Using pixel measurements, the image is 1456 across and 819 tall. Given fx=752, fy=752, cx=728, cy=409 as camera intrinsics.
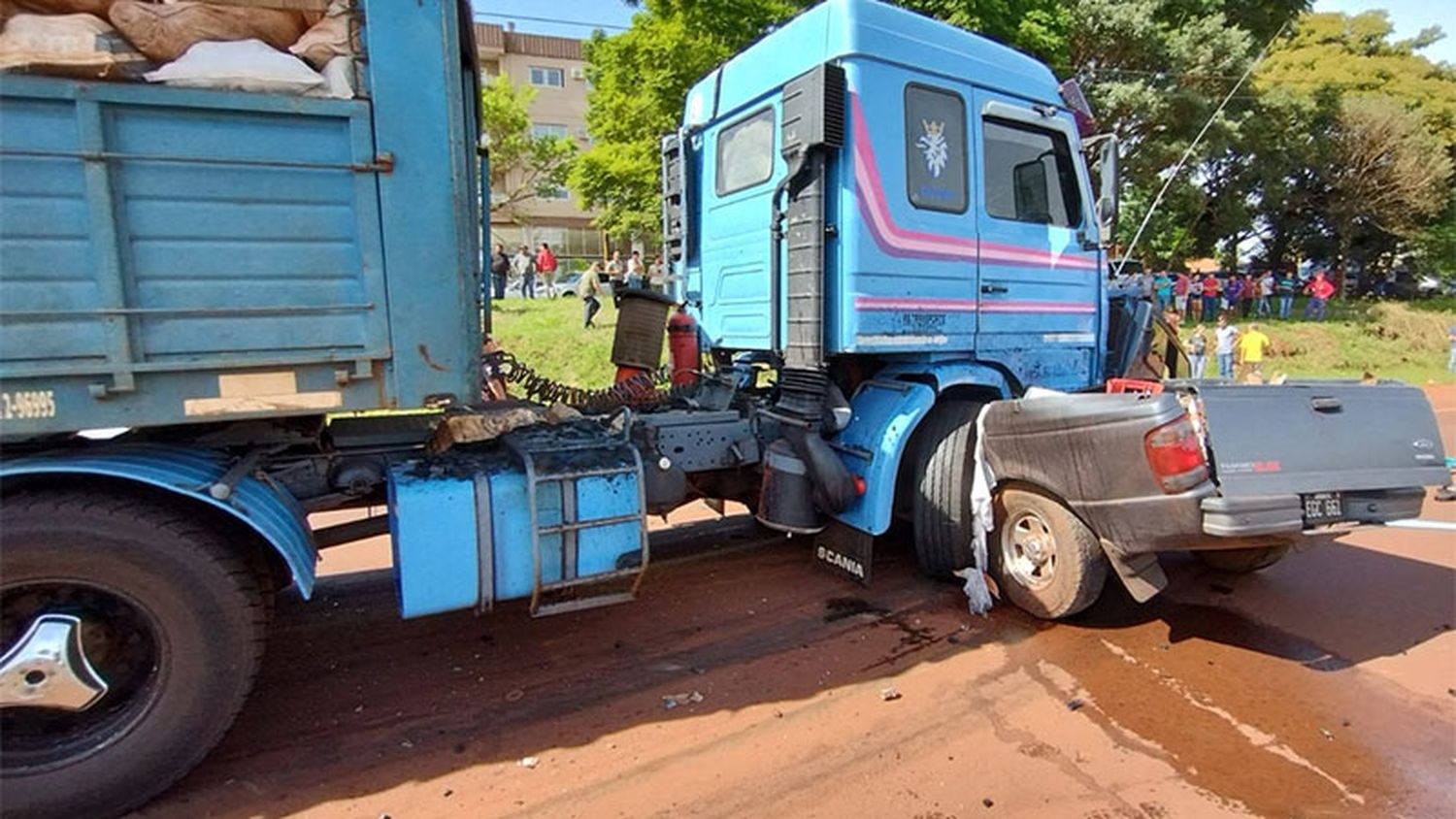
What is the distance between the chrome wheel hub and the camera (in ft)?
8.16

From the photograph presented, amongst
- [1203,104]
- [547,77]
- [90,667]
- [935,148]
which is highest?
[547,77]

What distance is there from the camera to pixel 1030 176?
4.70m

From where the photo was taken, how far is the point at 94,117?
2387 millimetres

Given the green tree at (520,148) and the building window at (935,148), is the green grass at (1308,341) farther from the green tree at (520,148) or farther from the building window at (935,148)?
the green tree at (520,148)

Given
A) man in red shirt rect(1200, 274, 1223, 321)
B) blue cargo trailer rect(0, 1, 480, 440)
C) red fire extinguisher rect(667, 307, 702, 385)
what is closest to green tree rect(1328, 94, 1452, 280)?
man in red shirt rect(1200, 274, 1223, 321)

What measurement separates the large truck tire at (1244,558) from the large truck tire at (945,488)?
1.54 meters

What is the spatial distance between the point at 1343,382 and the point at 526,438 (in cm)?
398

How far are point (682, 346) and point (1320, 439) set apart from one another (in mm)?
3573

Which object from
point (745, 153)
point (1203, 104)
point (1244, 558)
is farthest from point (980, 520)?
point (1203, 104)

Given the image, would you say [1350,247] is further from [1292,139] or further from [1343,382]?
[1343,382]

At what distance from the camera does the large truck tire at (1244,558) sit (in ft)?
14.4

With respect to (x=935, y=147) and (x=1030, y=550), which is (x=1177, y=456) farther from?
(x=935, y=147)

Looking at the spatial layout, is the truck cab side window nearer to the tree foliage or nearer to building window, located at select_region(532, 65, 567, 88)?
the tree foliage

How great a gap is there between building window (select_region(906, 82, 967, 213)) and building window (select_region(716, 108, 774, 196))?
84 cm
